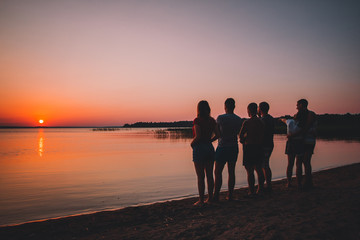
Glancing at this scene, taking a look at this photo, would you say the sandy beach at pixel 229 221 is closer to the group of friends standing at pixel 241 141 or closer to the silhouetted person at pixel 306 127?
the group of friends standing at pixel 241 141

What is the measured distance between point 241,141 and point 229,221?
7.24ft

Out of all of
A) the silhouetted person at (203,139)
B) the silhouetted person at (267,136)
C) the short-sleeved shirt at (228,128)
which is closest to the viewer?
the silhouetted person at (203,139)

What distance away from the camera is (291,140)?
657cm

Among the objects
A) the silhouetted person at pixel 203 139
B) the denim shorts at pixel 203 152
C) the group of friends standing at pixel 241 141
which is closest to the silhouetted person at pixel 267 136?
the group of friends standing at pixel 241 141

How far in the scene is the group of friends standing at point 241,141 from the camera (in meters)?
5.20

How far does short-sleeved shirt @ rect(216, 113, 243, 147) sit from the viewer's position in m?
5.42

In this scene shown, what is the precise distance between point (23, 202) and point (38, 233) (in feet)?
11.6

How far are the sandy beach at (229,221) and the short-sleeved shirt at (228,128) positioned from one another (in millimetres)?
1426

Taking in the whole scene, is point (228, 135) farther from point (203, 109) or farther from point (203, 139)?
point (203, 109)

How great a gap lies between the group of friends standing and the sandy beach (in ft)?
1.81

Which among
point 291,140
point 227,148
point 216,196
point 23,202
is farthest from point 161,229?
point 23,202

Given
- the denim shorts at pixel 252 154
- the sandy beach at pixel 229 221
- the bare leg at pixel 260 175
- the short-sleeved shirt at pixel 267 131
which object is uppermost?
the short-sleeved shirt at pixel 267 131

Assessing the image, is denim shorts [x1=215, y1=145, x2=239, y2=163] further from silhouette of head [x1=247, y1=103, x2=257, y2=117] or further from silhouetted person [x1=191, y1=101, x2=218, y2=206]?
silhouette of head [x1=247, y1=103, x2=257, y2=117]

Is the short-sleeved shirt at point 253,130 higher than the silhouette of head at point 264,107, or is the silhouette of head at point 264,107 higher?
the silhouette of head at point 264,107
